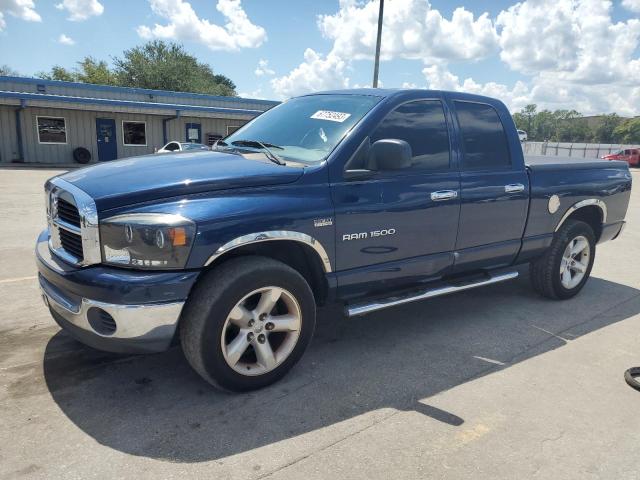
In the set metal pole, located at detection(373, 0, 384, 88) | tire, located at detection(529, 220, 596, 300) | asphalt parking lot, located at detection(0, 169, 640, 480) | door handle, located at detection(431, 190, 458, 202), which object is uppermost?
metal pole, located at detection(373, 0, 384, 88)

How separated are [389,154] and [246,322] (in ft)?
4.66

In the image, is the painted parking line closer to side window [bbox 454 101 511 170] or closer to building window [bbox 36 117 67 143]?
side window [bbox 454 101 511 170]

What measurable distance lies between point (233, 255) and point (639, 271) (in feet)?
19.6

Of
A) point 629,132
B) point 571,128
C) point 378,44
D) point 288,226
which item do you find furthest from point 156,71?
point 571,128

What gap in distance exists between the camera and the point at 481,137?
4.31 metres

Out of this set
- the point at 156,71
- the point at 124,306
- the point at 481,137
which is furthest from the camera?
the point at 156,71

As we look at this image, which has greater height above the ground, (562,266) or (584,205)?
(584,205)

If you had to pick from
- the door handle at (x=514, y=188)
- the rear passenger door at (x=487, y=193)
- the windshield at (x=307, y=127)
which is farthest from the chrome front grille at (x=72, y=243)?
the door handle at (x=514, y=188)

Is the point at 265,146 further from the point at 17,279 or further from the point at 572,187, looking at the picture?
the point at 17,279

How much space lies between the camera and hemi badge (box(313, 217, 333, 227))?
126 inches

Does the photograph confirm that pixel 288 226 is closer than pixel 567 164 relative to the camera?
Yes

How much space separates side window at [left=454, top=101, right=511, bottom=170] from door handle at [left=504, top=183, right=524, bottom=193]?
0.62 ft

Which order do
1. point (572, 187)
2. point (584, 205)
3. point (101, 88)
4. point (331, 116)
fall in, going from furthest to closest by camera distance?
1. point (101, 88)
2. point (584, 205)
3. point (572, 187)
4. point (331, 116)

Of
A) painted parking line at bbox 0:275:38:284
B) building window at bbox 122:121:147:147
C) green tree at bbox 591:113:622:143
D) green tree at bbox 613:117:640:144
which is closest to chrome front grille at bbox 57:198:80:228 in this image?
painted parking line at bbox 0:275:38:284
